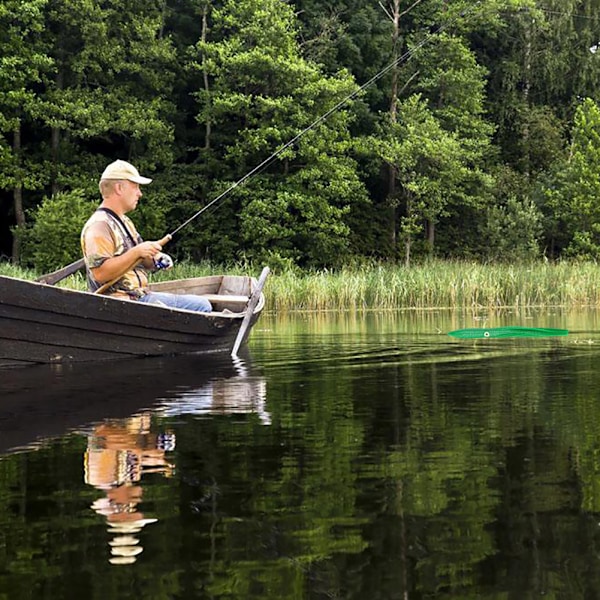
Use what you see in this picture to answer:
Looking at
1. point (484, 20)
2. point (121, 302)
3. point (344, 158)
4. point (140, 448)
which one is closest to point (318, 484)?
point (140, 448)

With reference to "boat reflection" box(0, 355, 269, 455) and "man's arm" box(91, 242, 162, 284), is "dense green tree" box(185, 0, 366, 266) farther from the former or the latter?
"boat reflection" box(0, 355, 269, 455)

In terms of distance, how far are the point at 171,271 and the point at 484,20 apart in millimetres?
17803

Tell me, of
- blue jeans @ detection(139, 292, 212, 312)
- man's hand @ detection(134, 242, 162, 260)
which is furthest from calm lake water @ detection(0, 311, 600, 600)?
blue jeans @ detection(139, 292, 212, 312)

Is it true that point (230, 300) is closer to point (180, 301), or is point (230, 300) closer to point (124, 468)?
point (180, 301)

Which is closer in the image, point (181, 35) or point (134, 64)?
point (134, 64)

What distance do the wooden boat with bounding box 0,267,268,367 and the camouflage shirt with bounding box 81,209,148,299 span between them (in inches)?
11.0

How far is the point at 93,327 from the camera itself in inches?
350

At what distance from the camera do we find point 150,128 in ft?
107

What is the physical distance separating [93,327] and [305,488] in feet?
18.8

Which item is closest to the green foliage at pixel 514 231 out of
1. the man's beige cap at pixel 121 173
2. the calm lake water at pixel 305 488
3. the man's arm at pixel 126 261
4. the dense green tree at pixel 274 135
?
the dense green tree at pixel 274 135

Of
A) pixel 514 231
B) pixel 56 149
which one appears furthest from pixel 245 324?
pixel 514 231

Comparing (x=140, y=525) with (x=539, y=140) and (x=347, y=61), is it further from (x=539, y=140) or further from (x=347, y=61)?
(x=539, y=140)

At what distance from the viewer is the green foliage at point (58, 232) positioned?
29062 millimetres

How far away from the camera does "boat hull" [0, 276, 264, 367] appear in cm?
841
